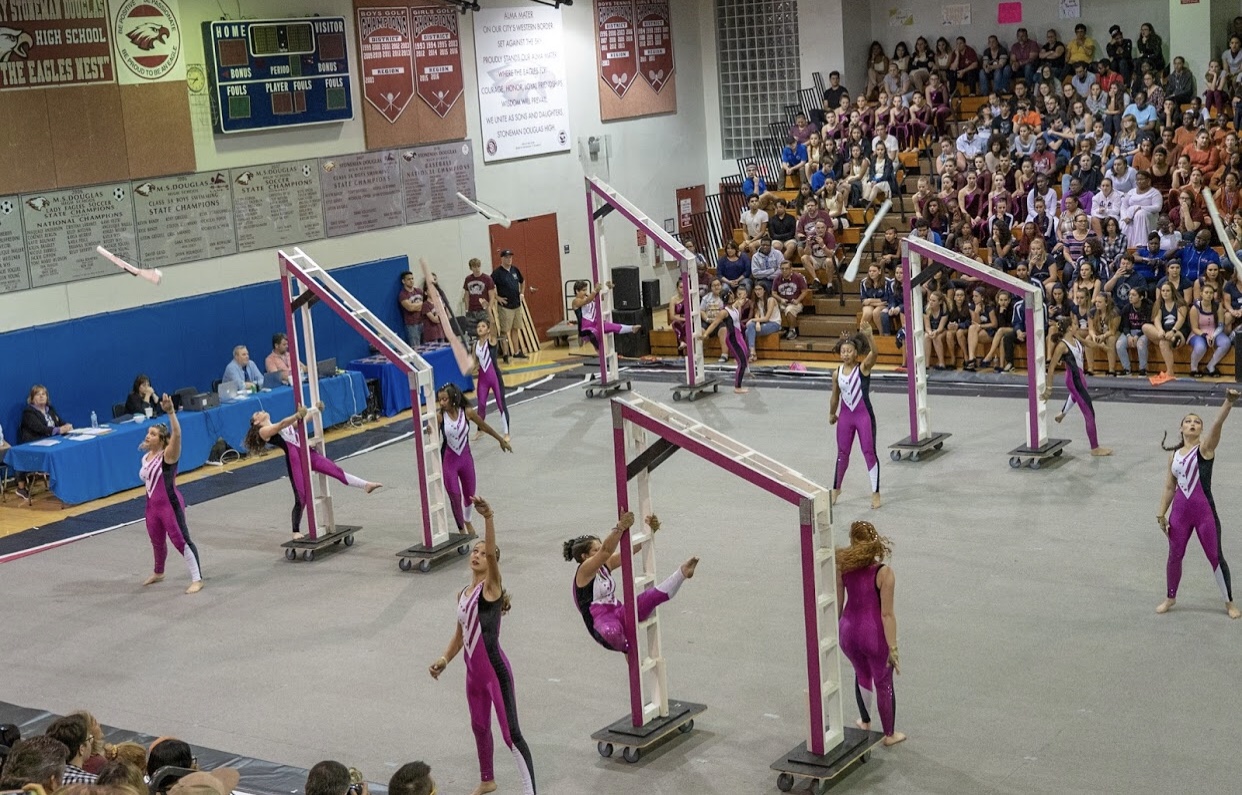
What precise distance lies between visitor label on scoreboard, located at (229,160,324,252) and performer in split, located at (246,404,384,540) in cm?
650

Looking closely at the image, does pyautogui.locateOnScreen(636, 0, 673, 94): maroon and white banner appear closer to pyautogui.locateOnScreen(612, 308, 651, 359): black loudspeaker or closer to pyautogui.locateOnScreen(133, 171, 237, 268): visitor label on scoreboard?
pyautogui.locateOnScreen(612, 308, 651, 359): black loudspeaker

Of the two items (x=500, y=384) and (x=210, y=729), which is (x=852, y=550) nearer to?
(x=210, y=729)

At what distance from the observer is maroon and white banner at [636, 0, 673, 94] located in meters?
25.0

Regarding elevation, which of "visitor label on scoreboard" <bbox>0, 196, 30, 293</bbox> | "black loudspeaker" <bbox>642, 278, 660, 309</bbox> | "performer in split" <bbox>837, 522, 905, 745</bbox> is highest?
"visitor label on scoreboard" <bbox>0, 196, 30, 293</bbox>

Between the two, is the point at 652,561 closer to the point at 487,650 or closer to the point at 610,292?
the point at 487,650

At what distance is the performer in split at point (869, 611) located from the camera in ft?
26.6

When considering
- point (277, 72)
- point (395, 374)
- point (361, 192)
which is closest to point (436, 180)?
point (361, 192)

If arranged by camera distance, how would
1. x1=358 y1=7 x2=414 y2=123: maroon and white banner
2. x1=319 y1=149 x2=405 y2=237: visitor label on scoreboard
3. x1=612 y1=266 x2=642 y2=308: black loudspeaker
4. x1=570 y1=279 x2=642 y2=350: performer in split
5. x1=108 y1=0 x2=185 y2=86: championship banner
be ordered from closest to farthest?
x1=108 y1=0 x2=185 y2=86: championship banner, x1=570 y1=279 x2=642 y2=350: performer in split, x1=319 y1=149 x2=405 y2=237: visitor label on scoreboard, x1=358 y1=7 x2=414 y2=123: maroon and white banner, x1=612 y1=266 x2=642 y2=308: black loudspeaker

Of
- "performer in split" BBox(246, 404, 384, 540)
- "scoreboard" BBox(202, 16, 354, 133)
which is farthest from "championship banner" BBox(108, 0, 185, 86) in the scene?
"performer in split" BBox(246, 404, 384, 540)

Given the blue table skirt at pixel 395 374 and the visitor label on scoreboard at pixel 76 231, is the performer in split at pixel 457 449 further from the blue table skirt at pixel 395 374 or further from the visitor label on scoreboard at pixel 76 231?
the visitor label on scoreboard at pixel 76 231

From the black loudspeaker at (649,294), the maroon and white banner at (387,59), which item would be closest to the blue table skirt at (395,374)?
the maroon and white banner at (387,59)

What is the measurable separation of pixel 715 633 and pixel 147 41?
11.0 m

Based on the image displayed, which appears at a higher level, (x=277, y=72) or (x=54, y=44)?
(x=54, y=44)

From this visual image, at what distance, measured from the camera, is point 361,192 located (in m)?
20.3
